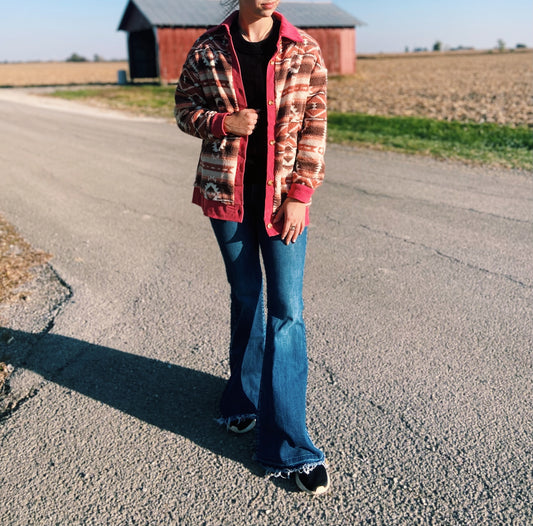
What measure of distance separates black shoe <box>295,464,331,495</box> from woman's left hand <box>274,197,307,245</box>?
3.11 feet

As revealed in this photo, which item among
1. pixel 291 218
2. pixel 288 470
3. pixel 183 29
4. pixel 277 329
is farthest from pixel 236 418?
pixel 183 29

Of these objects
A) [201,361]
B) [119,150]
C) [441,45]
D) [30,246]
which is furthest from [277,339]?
[441,45]

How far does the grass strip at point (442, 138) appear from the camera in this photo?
29.7 feet

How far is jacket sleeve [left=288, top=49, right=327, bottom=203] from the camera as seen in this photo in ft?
6.96

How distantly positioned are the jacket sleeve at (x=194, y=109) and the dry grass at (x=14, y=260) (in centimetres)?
258

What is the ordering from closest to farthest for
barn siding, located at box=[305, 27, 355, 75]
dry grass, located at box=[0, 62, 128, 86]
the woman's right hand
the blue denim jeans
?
the woman's right hand, the blue denim jeans, barn siding, located at box=[305, 27, 355, 75], dry grass, located at box=[0, 62, 128, 86]

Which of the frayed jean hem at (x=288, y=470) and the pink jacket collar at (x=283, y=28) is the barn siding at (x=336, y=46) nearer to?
the pink jacket collar at (x=283, y=28)

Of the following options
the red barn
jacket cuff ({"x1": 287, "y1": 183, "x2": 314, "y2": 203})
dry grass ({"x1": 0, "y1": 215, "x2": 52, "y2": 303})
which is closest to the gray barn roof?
the red barn

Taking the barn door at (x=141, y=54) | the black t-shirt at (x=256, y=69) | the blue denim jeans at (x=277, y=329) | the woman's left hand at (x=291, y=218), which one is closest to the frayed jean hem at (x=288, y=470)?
the blue denim jeans at (x=277, y=329)

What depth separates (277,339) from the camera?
90.0 inches

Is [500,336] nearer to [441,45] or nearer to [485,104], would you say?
[485,104]

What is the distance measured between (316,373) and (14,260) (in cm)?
307

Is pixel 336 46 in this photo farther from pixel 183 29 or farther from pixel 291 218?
pixel 291 218

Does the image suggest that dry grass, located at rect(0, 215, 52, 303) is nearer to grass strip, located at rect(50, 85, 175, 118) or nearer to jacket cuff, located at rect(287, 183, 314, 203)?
jacket cuff, located at rect(287, 183, 314, 203)
